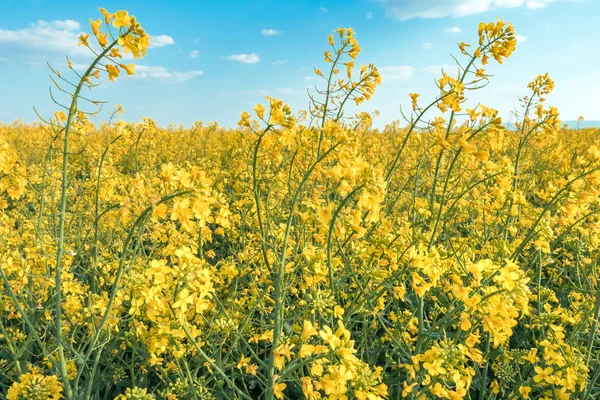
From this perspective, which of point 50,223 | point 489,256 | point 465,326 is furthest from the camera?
point 50,223

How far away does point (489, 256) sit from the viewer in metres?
3.06

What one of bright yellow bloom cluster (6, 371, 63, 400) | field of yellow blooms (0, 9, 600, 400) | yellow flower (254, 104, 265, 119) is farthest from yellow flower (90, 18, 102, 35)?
bright yellow bloom cluster (6, 371, 63, 400)

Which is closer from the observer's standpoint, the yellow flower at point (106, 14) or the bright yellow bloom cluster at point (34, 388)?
the yellow flower at point (106, 14)

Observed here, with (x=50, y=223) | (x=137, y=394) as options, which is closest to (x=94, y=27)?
(x=137, y=394)

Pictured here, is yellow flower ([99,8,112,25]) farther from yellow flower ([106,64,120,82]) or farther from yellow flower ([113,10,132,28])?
yellow flower ([106,64,120,82])

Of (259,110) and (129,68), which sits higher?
(129,68)

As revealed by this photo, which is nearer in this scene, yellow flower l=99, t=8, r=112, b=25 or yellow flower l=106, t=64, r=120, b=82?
yellow flower l=99, t=8, r=112, b=25

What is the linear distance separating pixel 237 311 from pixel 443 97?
5.98 feet

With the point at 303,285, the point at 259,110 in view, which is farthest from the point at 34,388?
the point at 259,110

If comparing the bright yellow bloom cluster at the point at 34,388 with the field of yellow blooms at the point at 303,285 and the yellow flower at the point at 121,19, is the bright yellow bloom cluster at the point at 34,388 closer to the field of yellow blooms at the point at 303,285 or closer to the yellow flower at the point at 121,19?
the field of yellow blooms at the point at 303,285

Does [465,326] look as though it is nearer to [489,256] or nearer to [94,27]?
[489,256]

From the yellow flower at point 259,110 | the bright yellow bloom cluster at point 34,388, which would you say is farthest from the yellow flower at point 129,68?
the bright yellow bloom cluster at point 34,388

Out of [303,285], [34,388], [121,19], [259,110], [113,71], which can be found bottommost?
[34,388]

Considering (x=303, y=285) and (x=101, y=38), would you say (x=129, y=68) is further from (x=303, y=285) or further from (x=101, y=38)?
(x=303, y=285)
